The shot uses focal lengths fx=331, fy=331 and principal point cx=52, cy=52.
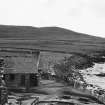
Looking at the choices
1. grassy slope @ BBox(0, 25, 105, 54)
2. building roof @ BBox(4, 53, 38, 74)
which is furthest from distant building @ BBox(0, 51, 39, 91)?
grassy slope @ BBox(0, 25, 105, 54)

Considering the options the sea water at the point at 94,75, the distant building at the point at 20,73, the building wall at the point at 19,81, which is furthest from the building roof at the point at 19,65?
the sea water at the point at 94,75

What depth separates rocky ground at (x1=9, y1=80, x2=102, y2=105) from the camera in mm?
39031

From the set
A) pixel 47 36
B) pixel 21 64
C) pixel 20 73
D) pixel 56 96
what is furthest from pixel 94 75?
pixel 47 36

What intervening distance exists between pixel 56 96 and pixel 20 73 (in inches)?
325

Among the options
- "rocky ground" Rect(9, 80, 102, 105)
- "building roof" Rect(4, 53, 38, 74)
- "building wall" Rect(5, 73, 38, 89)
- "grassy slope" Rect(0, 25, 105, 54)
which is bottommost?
"rocky ground" Rect(9, 80, 102, 105)

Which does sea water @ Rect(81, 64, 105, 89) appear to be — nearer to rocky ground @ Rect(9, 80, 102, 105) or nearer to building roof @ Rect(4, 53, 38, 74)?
rocky ground @ Rect(9, 80, 102, 105)

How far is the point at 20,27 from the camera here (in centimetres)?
14125

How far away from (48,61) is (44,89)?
25597mm

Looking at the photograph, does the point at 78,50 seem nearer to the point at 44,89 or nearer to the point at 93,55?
the point at 93,55

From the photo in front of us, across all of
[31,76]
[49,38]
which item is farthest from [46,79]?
[49,38]

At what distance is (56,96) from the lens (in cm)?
4222

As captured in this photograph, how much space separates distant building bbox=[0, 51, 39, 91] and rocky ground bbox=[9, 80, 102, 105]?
177 cm

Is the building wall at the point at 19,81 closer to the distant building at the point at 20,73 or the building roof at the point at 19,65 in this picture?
the distant building at the point at 20,73

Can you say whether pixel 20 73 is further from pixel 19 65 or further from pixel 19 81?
pixel 19 65
